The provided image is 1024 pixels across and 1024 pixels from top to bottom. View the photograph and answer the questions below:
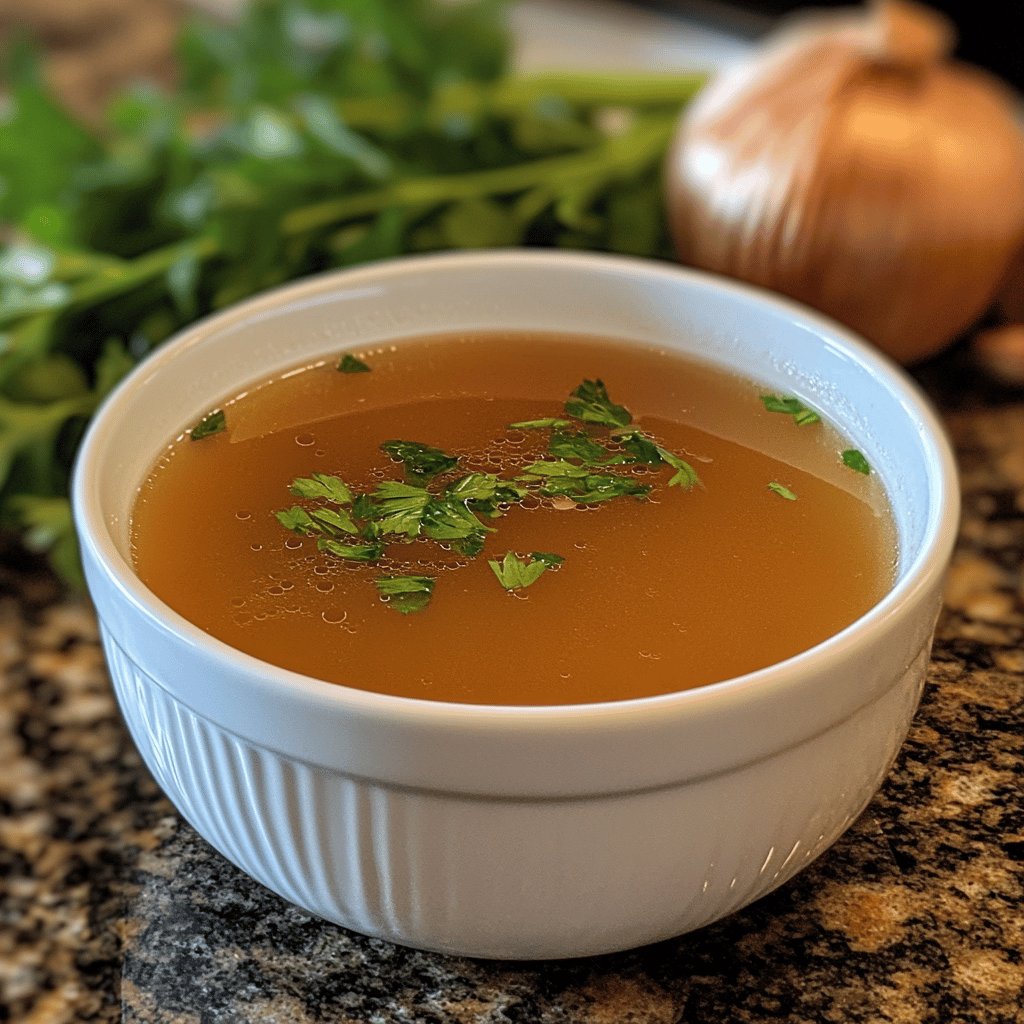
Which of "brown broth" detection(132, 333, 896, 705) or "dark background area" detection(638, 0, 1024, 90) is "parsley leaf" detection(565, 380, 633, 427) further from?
"dark background area" detection(638, 0, 1024, 90)

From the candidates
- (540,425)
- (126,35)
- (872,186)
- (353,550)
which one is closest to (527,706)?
(353,550)

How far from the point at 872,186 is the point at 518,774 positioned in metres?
0.71

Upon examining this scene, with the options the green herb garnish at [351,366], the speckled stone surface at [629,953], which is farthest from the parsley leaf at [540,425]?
the speckled stone surface at [629,953]

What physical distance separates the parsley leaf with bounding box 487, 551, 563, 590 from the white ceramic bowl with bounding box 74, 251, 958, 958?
0.15m

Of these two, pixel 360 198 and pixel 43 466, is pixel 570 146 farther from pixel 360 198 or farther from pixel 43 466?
pixel 43 466

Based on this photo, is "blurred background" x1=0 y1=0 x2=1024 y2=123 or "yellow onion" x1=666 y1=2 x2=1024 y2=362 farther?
"blurred background" x1=0 y1=0 x2=1024 y2=123

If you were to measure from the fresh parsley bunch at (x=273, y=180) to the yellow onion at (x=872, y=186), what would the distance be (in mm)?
129

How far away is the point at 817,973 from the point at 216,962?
27cm

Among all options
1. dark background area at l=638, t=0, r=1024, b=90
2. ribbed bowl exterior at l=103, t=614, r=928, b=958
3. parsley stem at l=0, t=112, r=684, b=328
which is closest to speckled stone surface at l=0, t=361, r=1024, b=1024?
ribbed bowl exterior at l=103, t=614, r=928, b=958

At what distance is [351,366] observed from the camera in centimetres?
84

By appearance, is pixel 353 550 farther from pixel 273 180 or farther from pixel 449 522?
pixel 273 180

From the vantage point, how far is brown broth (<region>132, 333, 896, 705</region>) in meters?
0.59

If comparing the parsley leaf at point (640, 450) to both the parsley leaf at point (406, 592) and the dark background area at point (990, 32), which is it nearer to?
the parsley leaf at point (406, 592)

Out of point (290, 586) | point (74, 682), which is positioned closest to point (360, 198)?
point (74, 682)
